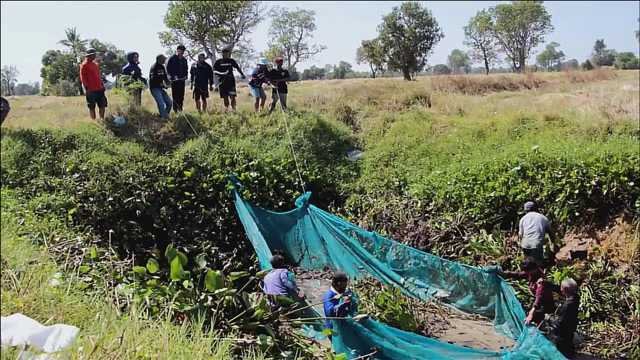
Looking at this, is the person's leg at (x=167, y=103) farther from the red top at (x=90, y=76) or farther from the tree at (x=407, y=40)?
the tree at (x=407, y=40)

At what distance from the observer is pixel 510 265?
24.0 ft

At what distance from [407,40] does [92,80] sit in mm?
24335

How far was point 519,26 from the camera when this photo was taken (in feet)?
155

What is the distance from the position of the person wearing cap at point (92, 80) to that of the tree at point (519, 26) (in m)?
42.5

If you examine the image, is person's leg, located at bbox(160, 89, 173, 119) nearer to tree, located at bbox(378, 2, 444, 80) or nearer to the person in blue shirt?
the person in blue shirt

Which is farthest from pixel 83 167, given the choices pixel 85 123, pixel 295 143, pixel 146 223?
pixel 295 143

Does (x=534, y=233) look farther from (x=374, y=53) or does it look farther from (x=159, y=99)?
(x=374, y=53)

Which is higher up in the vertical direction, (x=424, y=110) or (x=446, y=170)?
(x=424, y=110)

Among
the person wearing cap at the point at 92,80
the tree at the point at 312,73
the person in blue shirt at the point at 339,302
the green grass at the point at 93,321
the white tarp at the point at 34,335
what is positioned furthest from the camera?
the tree at the point at 312,73

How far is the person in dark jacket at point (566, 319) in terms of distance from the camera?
5.26 meters

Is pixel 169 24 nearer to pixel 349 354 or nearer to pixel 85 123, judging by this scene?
pixel 85 123

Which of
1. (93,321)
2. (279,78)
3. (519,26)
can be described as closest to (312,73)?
(519,26)

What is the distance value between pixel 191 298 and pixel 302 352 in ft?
2.26

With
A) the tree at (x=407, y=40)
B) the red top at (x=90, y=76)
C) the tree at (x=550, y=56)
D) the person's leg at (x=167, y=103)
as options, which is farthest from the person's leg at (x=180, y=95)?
the tree at (x=550, y=56)
